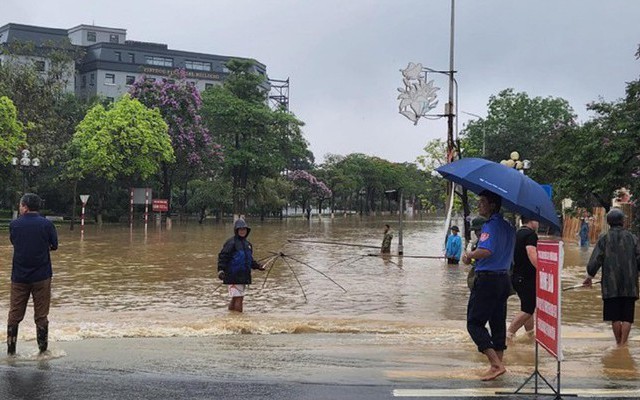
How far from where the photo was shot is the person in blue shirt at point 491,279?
20.3 ft

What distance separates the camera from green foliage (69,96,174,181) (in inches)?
1949

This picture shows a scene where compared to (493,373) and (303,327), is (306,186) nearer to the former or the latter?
(303,327)

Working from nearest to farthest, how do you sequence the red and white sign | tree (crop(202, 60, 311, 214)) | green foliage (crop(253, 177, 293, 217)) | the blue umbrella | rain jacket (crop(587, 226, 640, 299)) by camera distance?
1. the red and white sign
2. the blue umbrella
3. rain jacket (crop(587, 226, 640, 299))
4. tree (crop(202, 60, 311, 214))
5. green foliage (crop(253, 177, 293, 217))

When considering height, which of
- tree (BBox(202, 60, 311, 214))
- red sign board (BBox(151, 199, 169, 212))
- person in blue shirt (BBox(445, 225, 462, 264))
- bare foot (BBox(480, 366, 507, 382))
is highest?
tree (BBox(202, 60, 311, 214))

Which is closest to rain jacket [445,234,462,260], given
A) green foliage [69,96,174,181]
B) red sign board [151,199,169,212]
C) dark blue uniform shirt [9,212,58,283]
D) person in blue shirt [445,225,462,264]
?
person in blue shirt [445,225,462,264]

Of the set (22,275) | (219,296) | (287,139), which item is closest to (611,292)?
(22,275)

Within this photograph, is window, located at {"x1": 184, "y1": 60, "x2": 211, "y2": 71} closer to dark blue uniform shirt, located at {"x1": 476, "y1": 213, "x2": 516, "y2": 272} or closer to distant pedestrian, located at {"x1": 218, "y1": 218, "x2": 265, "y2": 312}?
distant pedestrian, located at {"x1": 218, "y1": 218, "x2": 265, "y2": 312}

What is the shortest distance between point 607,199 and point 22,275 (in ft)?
78.0

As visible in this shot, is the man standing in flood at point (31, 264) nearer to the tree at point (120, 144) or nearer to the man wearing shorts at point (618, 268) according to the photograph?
the man wearing shorts at point (618, 268)

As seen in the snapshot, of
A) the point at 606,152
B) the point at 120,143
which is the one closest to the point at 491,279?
the point at 606,152

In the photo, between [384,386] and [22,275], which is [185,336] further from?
[384,386]

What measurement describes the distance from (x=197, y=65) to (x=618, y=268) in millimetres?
94620

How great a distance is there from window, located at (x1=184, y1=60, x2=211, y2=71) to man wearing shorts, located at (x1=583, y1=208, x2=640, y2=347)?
93.0 m

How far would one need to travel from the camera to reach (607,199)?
2612 cm
